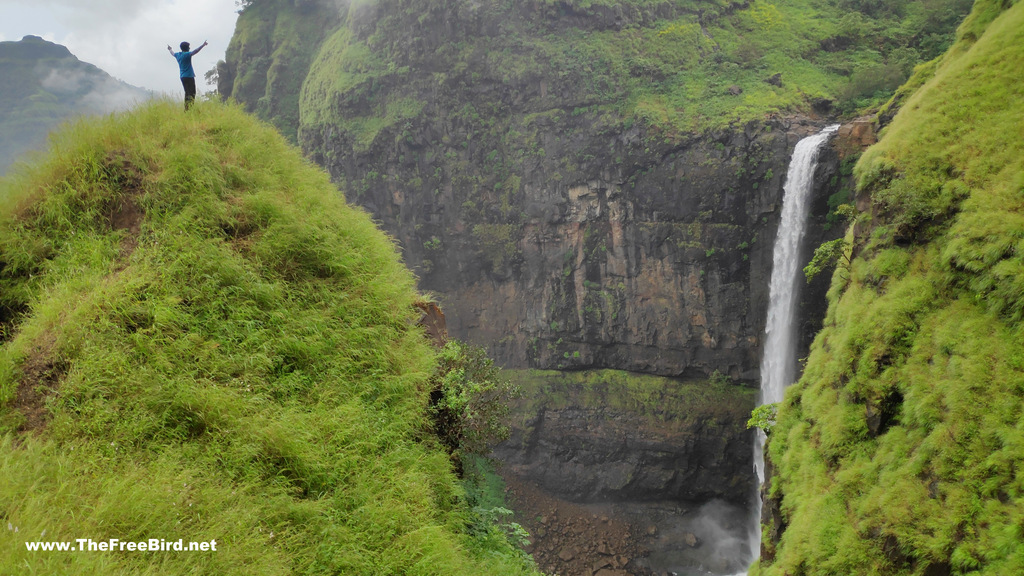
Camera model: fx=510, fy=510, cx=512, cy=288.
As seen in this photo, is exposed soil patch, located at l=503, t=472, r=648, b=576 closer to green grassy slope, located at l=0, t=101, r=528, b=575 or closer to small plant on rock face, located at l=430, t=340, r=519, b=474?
small plant on rock face, located at l=430, t=340, r=519, b=474

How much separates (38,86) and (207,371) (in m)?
63.3

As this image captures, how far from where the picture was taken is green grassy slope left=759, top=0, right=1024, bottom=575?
20.1ft

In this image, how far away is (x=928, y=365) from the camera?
7.50 meters

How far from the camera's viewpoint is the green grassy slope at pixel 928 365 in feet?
20.1

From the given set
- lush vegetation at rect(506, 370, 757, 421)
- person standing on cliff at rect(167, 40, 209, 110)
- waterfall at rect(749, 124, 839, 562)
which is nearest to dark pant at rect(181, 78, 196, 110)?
person standing on cliff at rect(167, 40, 209, 110)

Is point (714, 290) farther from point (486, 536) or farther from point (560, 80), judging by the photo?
point (486, 536)

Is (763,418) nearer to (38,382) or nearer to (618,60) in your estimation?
(38,382)

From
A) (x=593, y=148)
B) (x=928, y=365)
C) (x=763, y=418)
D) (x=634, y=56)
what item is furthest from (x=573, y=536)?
(x=634, y=56)

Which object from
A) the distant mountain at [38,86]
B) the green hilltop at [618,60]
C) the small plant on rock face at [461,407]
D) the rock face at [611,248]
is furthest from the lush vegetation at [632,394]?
the distant mountain at [38,86]

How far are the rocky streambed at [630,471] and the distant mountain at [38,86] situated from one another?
144 feet

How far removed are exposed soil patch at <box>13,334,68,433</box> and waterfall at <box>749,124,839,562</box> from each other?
19.3m

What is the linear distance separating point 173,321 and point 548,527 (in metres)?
19.7

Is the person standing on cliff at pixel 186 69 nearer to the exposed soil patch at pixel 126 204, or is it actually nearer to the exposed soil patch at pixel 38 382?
the exposed soil patch at pixel 126 204

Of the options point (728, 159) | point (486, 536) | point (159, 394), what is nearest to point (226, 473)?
point (159, 394)
